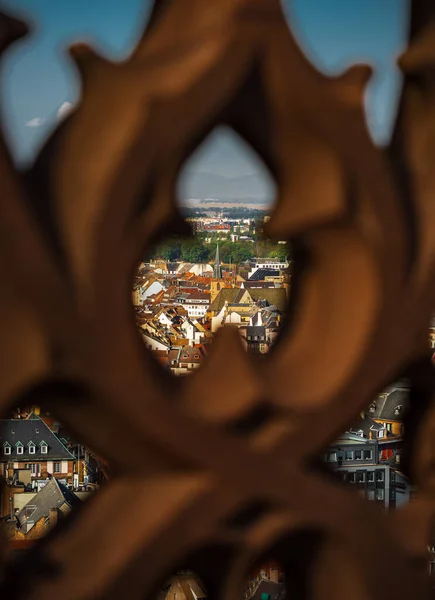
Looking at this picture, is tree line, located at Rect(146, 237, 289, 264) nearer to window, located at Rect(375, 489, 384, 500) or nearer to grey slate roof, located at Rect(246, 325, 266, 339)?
grey slate roof, located at Rect(246, 325, 266, 339)

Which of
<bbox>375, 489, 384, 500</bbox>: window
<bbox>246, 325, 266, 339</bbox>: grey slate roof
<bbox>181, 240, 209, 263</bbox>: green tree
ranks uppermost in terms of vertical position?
<bbox>181, 240, 209, 263</bbox>: green tree

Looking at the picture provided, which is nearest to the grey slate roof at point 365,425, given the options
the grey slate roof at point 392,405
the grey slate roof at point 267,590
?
the grey slate roof at point 392,405

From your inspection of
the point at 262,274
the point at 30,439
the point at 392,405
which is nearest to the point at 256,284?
the point at 262,274

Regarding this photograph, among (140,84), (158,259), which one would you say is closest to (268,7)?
(140,84)

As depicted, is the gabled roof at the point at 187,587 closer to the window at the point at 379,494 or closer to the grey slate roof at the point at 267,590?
the grey slate roof at the point at 267,590

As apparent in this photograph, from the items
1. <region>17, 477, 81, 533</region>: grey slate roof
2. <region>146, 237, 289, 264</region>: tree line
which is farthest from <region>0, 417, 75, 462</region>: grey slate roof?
<region>146, 237, 289, 264</region>: tree line

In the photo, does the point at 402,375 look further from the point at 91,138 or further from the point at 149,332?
the point at 91,138

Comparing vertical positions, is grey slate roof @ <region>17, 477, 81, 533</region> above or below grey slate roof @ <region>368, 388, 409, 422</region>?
below
